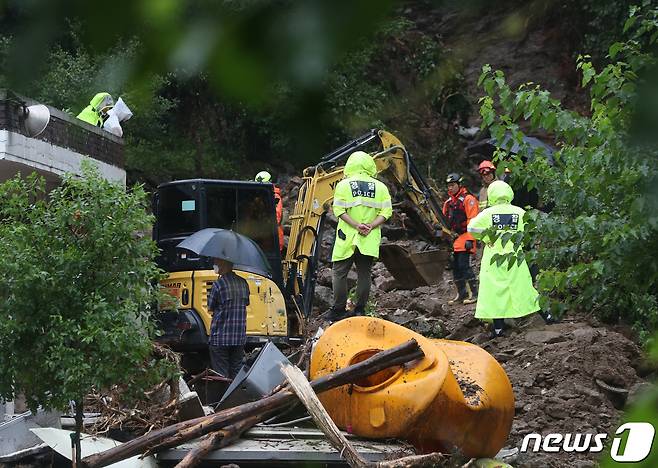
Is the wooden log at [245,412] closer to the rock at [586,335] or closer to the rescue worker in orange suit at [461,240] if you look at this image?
the rock at [586,335]

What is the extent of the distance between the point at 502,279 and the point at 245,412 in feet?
16.7

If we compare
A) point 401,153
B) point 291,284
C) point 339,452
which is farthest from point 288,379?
point 401,153

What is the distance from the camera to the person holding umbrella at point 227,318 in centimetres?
948

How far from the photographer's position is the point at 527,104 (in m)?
7.53

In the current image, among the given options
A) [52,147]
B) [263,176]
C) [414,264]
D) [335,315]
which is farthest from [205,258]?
[414,264]

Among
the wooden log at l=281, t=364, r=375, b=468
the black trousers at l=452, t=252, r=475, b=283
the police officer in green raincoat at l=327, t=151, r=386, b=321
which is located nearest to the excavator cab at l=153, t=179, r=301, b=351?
the police officer in green raincoat at l=327, t=151, r=386, b=321

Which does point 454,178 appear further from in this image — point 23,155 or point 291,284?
point 23,155

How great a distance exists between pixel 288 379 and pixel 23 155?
453cm

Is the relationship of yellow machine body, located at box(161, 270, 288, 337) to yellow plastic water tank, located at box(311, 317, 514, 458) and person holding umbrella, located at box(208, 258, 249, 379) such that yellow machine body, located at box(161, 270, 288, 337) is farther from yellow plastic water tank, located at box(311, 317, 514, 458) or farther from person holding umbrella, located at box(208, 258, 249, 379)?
yellow plastic water tank, located at box(311, 317, 514, 458)

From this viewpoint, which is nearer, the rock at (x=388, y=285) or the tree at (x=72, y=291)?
the tree at (x=72, y=291)

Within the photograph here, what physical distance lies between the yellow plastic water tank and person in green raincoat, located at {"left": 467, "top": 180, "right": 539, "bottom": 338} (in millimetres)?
3599

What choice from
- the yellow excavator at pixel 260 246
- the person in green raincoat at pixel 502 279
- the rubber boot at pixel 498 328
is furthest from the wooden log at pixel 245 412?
the rubber boot at pixel 498 328

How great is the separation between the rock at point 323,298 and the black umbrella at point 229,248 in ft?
20.9

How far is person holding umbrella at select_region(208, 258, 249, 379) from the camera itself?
9477 millimetres
